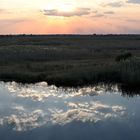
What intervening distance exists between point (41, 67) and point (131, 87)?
12536 millimetres

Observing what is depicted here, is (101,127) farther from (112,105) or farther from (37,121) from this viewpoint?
(112,105)

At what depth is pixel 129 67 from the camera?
33219mm

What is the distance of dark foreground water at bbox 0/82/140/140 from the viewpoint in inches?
693

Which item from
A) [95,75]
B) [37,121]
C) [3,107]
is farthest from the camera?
[95,75]

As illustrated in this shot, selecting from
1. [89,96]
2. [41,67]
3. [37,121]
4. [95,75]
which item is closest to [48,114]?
[37,121]

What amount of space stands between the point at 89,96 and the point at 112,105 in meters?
3.08

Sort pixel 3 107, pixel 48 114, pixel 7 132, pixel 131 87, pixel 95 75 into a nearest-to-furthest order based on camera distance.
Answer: pixel 7 132 < pixel 48 114 < pixel 3 107 < pixel 131 87 < pixel 95 75

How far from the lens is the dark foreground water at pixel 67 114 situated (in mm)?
17594

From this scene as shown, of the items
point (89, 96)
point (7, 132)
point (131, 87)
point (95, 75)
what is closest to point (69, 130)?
point (7, 132)

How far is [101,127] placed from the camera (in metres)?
18.7

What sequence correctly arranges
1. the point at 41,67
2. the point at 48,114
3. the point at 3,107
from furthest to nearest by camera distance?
1. the point at 41,67
2. the point at 3,107
3. the point at 48,114

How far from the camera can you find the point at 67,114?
69.4 feet

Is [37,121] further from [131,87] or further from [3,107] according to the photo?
[131,87]

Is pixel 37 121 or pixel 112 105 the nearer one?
pixel 37 121
